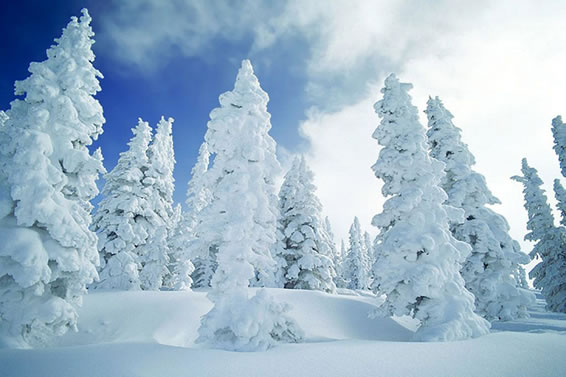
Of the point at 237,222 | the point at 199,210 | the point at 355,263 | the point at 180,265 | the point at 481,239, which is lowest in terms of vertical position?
the point at 355,263

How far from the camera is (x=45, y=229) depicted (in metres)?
10.2

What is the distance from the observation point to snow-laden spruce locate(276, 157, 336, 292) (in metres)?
23.4

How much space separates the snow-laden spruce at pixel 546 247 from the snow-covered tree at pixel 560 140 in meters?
1.98

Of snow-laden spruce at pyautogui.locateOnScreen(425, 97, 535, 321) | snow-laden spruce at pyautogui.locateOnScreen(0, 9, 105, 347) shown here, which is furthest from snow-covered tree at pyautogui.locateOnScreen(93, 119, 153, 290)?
snow-laden spruce at pyautogui.locateOnScreen(425, 97, 535, 321)

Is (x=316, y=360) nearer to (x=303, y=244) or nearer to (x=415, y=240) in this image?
(x=415, y=240)

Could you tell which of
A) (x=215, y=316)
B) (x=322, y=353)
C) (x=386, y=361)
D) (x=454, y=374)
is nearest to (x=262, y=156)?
(x=215, y=316)

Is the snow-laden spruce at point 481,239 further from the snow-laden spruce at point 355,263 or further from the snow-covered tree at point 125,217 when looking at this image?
the snow-laden spruce at point 355,263

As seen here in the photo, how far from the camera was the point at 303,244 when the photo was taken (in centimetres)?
2380

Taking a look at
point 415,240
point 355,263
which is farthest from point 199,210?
point 355,263

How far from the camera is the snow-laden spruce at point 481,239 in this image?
1542 centimetres

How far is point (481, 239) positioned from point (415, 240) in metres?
8.00

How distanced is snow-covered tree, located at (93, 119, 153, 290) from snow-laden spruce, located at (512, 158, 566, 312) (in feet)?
108

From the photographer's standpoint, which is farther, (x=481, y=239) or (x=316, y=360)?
(x=481, y=239)

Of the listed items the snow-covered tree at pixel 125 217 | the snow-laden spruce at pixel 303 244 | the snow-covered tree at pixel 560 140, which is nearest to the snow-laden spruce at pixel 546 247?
the snow-covered tree at pixel 560 140
